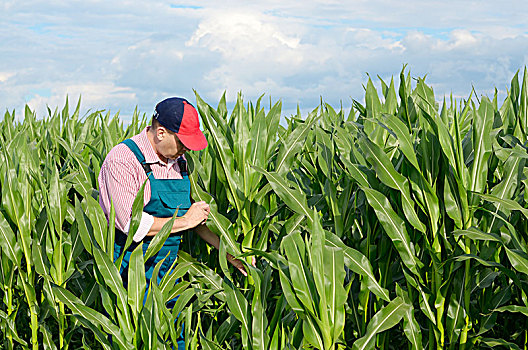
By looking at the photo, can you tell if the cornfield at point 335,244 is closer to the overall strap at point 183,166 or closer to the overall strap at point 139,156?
the overall strap at point 183,166

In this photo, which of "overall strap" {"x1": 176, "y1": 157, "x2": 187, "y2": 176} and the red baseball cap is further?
"overall strap" {"x1": 176, "y1": 157, "x2": 187, "y2": 176}

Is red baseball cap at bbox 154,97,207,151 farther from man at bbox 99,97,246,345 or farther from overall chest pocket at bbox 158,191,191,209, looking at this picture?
overall chest pocket at bbox 158,191,191,209

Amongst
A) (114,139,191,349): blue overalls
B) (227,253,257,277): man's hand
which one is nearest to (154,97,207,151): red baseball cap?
(114,139,191,349): blue overalls

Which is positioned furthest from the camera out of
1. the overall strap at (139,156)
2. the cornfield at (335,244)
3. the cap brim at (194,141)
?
the overall strap at (139,156)

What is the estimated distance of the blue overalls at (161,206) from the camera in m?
2.94

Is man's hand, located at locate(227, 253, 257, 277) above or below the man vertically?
below

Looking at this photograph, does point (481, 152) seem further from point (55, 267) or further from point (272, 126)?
point (55, 267)

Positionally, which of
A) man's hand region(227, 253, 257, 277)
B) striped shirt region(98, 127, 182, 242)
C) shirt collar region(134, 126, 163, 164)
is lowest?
man's hand region(227, 253, 257, 277)

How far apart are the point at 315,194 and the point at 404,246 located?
746 millimetres

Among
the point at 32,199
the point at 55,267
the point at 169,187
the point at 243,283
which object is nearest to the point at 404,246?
the point at 243,283

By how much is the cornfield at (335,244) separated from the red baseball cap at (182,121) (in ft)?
0.31

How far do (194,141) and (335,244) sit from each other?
2.97ft

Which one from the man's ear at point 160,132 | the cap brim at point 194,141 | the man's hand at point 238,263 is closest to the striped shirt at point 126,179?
the man's ear at point 160,132

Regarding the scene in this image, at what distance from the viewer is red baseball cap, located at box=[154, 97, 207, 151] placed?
9.28 feet
